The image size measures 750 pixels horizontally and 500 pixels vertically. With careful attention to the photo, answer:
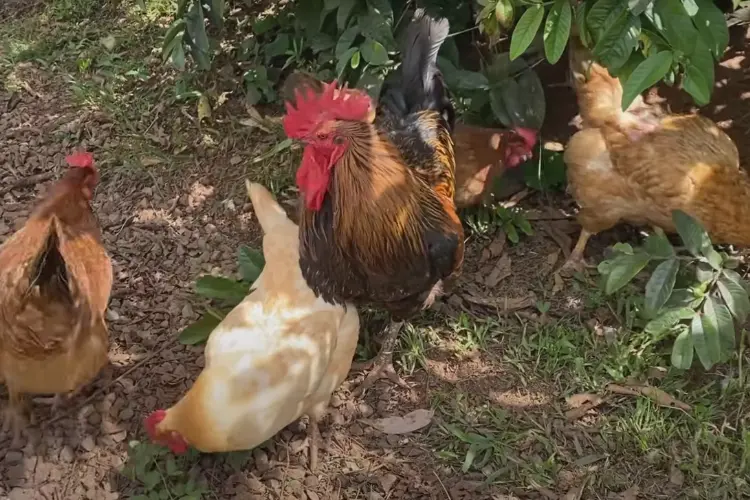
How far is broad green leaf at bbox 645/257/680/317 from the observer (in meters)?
2.79

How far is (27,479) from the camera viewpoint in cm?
288

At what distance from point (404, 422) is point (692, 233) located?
1.45m

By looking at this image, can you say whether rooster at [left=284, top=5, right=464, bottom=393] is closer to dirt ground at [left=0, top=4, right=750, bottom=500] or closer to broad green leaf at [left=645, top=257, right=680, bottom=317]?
dirt ground at [left=0, top=4, right=750, bottom=500]

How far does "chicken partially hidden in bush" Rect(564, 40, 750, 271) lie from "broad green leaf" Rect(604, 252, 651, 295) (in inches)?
14.7

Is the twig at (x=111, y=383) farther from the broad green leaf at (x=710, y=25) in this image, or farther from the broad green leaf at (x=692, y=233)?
the broad green leaf at (x=710, y=25)

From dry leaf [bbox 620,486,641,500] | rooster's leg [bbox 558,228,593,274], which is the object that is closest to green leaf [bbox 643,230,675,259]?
rooster's leg [bbox 558,228,593,274]

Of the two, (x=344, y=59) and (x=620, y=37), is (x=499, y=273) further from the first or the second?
(x=620, y=37)

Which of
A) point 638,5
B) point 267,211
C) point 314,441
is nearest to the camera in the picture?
point 638,5

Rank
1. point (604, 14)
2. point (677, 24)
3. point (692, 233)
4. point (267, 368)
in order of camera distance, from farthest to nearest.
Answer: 1. point (692, 233)
2. point (267, 368)
3. point (604, 14)
4. point (677, 24)

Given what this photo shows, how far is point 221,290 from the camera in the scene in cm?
320

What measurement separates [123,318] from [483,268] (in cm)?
183

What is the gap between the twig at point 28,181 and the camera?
399 cm

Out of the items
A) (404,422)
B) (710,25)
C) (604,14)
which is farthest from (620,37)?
(404,422)

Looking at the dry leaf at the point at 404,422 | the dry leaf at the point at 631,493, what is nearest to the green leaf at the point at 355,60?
the dry leaf at the point at 404,422
